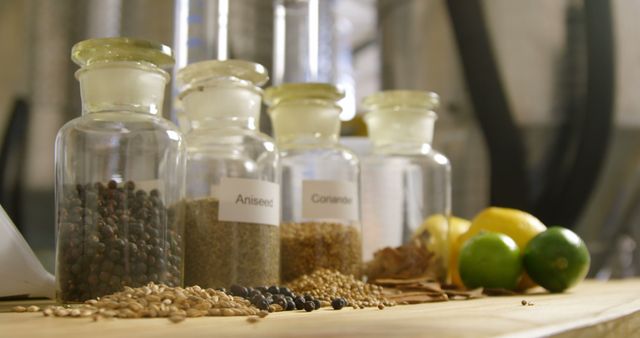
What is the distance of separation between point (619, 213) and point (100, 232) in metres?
1.14

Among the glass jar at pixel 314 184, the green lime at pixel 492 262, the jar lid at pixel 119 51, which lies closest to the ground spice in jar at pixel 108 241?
the jar lid at pixel 119 51

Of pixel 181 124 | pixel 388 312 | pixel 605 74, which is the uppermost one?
pixel 605 74

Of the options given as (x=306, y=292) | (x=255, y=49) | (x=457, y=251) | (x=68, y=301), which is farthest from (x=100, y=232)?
(x=255, y=49)

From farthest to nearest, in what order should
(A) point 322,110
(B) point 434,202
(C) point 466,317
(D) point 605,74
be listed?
(D) point 605,74 → (B) point 434,202 → (A) point 322,110 → (C) point 466,317

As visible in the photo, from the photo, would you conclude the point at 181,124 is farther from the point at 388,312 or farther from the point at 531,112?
the point at 531,112

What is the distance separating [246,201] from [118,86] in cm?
18

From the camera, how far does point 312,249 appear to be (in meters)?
1.01

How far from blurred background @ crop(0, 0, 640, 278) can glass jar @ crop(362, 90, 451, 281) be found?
0.37 m

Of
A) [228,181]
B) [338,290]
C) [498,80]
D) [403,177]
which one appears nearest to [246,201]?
[228,181]

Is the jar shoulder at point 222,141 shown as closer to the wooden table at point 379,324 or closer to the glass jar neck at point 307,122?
the glass jar neck at point 307,122

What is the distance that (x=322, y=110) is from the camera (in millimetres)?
1066

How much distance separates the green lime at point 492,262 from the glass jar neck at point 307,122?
0.23m

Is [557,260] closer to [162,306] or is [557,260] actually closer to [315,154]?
[315,154]

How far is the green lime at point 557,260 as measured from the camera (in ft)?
3.40
